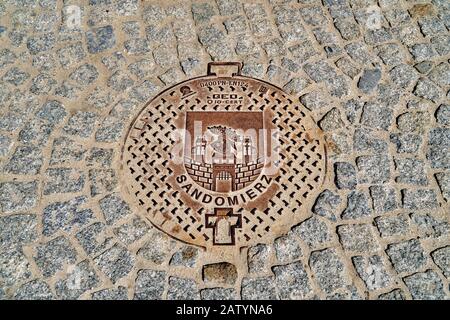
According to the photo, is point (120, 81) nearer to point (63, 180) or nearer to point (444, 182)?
point (63, 180)

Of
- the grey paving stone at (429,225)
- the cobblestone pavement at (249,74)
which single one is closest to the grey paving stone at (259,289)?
the cobblestone pavement at (249,74)

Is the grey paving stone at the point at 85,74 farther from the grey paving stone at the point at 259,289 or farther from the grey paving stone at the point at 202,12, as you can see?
the grey paving stone at the point at 259,289

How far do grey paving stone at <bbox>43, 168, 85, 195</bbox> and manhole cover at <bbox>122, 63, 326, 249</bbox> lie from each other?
342 millimetres

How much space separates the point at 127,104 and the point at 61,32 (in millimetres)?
1047

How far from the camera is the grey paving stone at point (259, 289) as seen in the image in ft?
10.4

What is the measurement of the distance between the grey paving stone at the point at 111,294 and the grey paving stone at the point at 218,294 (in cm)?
50

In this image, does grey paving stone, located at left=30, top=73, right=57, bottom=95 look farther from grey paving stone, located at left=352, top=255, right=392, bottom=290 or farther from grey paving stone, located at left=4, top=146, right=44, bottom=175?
grey paving stone, located at left=352, top=255, right=392, bottom=290

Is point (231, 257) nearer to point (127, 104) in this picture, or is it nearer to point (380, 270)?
point (380, 270)

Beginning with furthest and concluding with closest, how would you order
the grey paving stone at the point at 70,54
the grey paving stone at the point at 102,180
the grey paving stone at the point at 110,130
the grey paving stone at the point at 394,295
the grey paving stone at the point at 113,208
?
1. the grey paving stone at the point at 70,54
2. the grey paving stone at the point at 110,130
3. the grey paving stone at the point at 102,180
4. the grey paving stone at the point at 113,208
5. the grey paving stone at the point at 394,295

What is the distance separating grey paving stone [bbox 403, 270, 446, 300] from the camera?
3.15 m

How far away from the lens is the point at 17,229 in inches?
134

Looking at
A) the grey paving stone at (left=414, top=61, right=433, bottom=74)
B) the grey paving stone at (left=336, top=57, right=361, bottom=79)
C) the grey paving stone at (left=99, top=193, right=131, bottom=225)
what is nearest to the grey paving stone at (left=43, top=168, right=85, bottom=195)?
the grey paving stone at (left=99, top=193, right=131, bottom=225)

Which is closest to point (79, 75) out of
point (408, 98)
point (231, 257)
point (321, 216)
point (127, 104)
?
point (127, 104)

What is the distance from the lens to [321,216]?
11.4 feet
